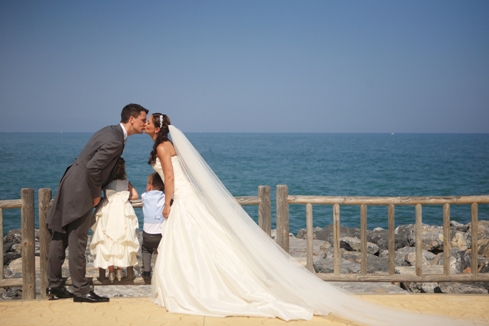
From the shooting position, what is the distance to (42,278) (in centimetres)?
573

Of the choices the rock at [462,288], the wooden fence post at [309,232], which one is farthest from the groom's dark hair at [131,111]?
the rock at [462,288]

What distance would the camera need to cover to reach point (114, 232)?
5562mm

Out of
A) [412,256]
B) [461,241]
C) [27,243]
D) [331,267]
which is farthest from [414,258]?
[27,243]

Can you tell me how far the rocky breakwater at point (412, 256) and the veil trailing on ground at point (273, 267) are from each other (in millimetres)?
2882

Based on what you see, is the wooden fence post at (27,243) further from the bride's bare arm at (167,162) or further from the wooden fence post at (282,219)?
the wooden fence post at (282,219)

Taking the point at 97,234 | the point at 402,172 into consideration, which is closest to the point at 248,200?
→ the point at 97,234

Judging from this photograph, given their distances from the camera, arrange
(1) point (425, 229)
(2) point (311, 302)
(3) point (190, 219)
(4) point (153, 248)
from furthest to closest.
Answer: (1) point (425, 229) < (4) point (153, 248) < (3) point (190, 219) < (2) point (311, 302)

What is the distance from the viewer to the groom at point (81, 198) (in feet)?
17.5

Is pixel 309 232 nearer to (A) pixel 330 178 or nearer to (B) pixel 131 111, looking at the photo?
(B) pixel 131 111

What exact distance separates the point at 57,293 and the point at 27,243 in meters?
0.63

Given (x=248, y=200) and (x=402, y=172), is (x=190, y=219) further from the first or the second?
(x=402, y=172)

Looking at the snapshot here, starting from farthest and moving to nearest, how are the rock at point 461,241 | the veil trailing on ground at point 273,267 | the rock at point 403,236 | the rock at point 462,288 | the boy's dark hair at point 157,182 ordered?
1. the rock at point 403,236
2. the rock at point 461,241
3. the rock at point 462,288
4. the boy's dark hair at point 157,182
5. the veil trailing on ground at point 273,267

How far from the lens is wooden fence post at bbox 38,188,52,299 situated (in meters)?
5.64

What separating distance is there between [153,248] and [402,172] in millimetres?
48842
